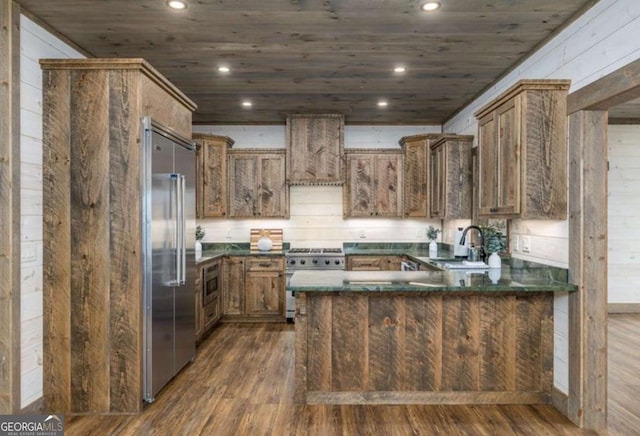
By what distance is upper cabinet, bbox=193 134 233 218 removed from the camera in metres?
5.20

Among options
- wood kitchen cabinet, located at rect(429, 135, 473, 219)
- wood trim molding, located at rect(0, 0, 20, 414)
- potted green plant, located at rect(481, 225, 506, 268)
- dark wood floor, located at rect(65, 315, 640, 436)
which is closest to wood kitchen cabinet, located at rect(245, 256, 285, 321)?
dark wood floor, located at rect(65, 315, 640, 436)

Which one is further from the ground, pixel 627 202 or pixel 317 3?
pixel 317 3

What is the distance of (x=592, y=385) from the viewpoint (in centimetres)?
257

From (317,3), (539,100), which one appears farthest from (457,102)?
(317,3)

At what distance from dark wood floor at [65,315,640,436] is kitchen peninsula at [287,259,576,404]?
0.11m

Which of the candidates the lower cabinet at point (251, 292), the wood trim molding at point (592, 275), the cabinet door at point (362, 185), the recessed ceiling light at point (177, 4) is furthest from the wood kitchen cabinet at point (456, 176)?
the recessed ceiling light at point (177, 4)

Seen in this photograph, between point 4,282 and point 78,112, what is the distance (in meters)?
1.20

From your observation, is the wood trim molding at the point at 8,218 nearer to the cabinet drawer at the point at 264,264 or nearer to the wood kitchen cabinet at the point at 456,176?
the cabinet drawer at the point at 264,264

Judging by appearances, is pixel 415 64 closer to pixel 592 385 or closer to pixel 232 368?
pixel 592 385

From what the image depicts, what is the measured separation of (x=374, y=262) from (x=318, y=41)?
10.1 feet

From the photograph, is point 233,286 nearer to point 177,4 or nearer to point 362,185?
point 362,185

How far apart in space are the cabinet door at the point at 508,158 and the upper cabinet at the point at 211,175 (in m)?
3.45

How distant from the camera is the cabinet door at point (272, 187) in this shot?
5.45m

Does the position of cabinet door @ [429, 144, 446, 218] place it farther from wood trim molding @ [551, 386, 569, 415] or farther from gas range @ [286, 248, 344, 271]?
wood trim molding @ [551, 386, 569, 415]
